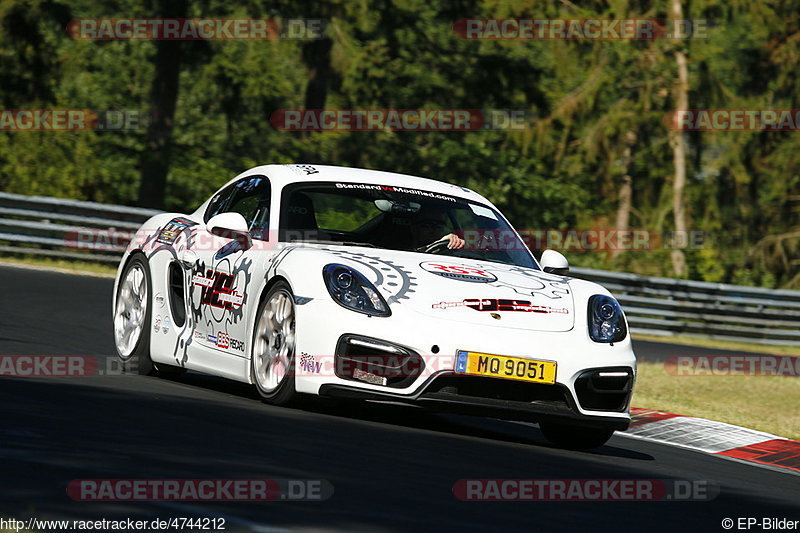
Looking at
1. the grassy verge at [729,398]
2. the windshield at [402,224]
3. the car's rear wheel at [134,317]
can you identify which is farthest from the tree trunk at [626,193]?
the windshield at [402,224]

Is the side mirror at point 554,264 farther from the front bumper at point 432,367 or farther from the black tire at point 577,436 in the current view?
the front bumper at point 432,367

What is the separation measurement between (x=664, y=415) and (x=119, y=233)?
12443 mm

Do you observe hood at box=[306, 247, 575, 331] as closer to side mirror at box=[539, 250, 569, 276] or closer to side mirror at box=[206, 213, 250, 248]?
side mirror at box=[539, 250, 569, 276]

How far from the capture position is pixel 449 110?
34.0 metres

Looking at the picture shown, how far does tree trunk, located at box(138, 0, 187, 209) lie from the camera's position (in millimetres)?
30000

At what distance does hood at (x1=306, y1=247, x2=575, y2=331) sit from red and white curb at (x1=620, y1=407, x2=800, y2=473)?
2.09 meters

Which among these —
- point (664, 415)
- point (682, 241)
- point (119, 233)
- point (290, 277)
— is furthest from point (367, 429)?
point (682, 241)

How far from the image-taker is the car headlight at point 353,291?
24.0 ft

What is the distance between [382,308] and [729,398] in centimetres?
710

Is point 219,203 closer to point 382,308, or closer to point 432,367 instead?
point 382,308

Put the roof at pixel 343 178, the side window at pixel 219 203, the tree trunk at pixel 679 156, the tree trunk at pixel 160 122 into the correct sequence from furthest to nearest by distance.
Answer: the tree trunk at pixel 679 156
the tree trunk at pixel 160 122
the side window at pixel 219 203
the roof at pixel 343 178

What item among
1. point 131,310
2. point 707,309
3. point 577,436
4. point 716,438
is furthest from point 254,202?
point 707,309

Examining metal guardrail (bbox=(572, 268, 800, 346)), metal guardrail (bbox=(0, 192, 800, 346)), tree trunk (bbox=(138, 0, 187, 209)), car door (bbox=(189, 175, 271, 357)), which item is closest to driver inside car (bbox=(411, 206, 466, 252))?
car door (bbox=(189, 175, 271, 357))

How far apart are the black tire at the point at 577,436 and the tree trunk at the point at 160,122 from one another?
2231 centimetres
